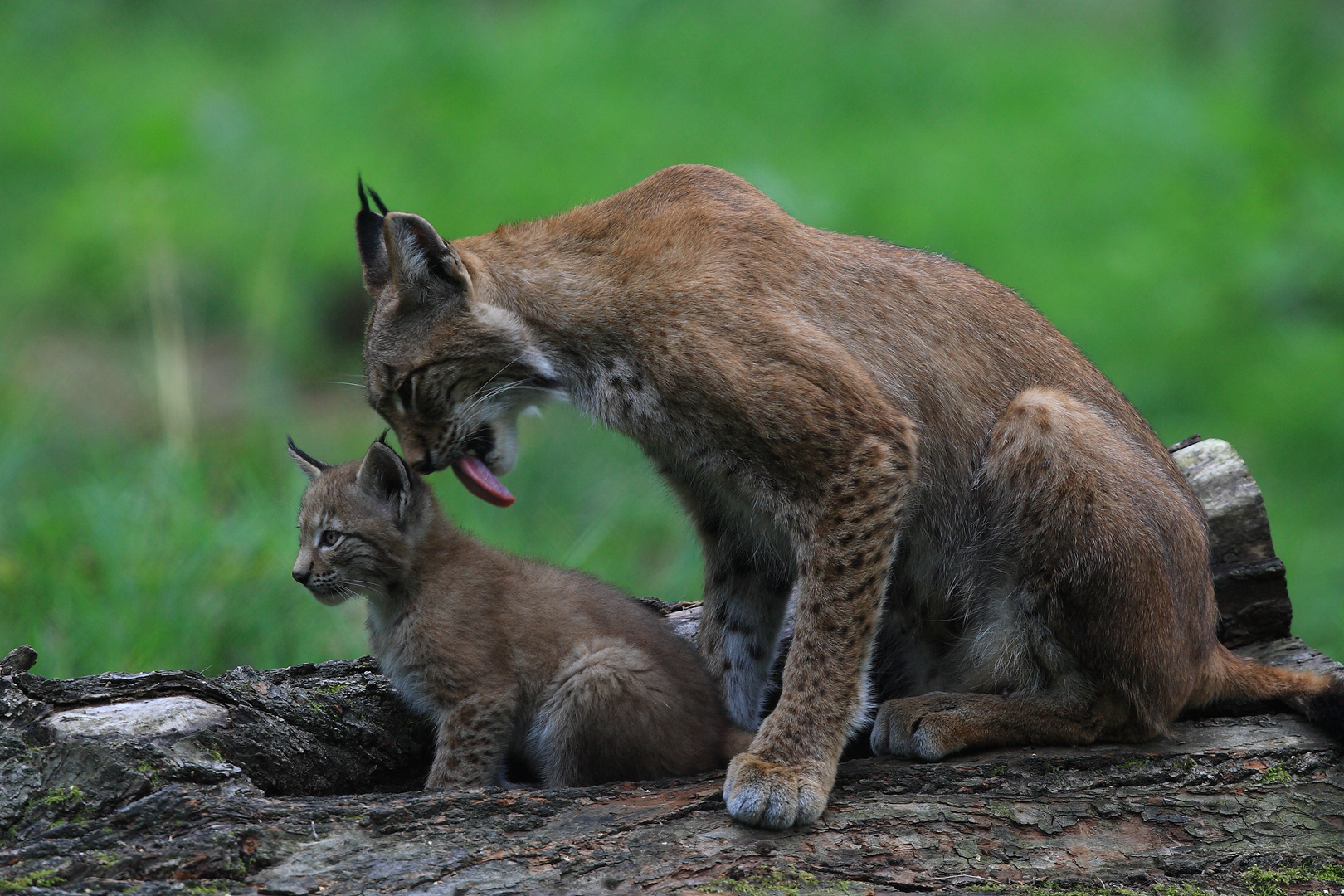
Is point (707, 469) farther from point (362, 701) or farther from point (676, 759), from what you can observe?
point (362, 701)

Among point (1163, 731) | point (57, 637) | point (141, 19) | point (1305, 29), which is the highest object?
point (141, 19)

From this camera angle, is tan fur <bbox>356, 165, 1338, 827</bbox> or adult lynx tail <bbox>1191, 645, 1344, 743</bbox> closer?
tan fur <bbox>356, 165, 1338, 827</bbox>

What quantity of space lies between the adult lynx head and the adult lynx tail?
8.22 feet

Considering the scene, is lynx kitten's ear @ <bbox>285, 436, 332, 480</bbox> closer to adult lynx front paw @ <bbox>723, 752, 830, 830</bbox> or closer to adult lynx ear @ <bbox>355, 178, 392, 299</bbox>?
adult lynx ear @ <bbox>355, 178, 392, 299</bbox>

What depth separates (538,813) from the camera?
11.8 ft

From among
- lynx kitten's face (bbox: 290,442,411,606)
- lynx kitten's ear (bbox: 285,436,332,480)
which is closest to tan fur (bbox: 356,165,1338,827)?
lynx kitten's face (bbox: 290,442,411,606)

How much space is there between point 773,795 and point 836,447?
1.11 metres

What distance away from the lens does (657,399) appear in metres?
4.27

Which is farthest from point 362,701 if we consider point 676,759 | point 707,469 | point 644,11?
point 644,11

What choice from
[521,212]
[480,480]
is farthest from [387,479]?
[521,212]

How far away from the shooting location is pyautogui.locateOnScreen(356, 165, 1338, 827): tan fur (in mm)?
4117

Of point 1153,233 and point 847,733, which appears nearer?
point 847,733

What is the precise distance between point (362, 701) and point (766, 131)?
34.6 ft

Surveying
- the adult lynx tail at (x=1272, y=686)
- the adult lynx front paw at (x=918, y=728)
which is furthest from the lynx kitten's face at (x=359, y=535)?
the adult lynx tail at (x=1272, y=686)
